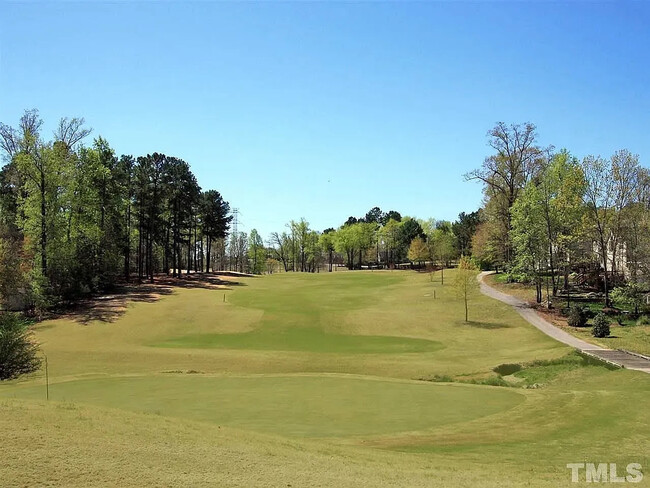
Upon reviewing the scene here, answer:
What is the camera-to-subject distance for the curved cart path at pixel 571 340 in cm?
3100

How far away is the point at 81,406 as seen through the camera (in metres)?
14.7

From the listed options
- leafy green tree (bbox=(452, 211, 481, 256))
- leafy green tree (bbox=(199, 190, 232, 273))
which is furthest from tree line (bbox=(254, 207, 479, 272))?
leafy green tree (bbox=(199, 190, 232, 273))

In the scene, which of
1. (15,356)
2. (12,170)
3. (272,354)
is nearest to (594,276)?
(272,354)

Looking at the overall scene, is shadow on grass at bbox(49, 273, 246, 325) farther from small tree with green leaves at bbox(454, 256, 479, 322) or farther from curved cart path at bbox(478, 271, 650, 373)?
curved cart path at bbox(478, 271, 650, 373)

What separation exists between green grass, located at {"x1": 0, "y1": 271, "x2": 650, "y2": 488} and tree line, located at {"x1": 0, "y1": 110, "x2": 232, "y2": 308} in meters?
7.26

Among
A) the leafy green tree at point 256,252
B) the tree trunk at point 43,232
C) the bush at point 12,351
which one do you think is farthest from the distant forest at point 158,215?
the leafy green tree at point 256,252

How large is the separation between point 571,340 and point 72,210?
2085 inches

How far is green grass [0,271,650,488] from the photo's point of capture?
1059 cm

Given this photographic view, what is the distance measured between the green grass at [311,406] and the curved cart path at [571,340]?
1594 millimetres

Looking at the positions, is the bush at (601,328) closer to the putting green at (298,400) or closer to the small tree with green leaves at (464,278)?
the small tree with green leaves at (464,278)

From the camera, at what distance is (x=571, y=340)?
39.7 meters

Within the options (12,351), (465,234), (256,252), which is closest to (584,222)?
(12,351)

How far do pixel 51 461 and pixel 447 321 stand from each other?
43463 millimetres

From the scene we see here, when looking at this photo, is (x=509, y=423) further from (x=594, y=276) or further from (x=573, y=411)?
(x=594, y=276)
